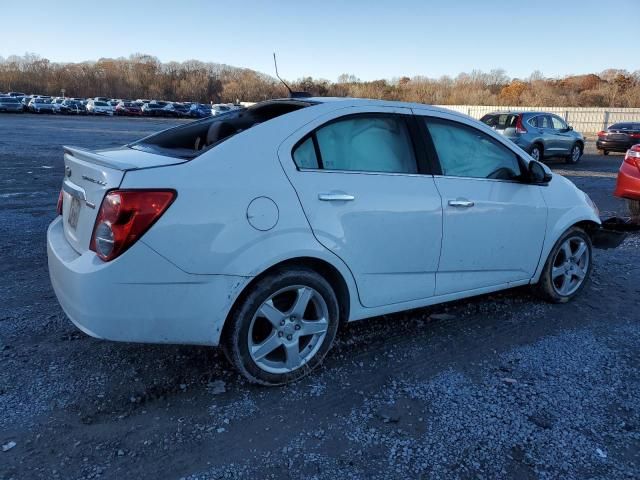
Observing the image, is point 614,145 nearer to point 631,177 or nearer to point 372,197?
point 631,177

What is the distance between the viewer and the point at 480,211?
352 cm

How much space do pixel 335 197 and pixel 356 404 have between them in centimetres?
117

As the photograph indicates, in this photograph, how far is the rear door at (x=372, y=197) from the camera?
2.87 meters

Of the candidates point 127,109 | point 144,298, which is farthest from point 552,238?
point 127,109

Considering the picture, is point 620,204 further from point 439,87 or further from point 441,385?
point 439,87

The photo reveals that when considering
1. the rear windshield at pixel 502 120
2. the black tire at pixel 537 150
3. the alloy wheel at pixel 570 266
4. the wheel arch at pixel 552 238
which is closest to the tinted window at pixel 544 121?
the black tire at pixel 537 150

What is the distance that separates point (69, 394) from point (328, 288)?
5.15 feet

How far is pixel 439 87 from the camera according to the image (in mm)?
82062

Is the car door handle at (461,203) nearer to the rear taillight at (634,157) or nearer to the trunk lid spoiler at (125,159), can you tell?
the trunk lid spoiler at (125,159)

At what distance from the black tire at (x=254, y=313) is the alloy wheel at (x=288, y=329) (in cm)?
2

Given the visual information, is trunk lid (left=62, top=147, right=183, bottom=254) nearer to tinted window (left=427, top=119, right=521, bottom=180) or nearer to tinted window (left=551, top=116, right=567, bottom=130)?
A: tinted window (left=427, top=119, right=521, bottom=180)

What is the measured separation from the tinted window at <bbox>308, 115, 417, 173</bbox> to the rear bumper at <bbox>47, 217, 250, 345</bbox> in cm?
98

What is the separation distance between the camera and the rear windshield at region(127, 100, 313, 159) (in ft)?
11.1

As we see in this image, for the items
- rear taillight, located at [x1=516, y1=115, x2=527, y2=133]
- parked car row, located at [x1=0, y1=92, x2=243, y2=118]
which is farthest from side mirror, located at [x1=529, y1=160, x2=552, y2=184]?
parked car row, located at [x1=0, y1=92, x2=243, y2=118]
